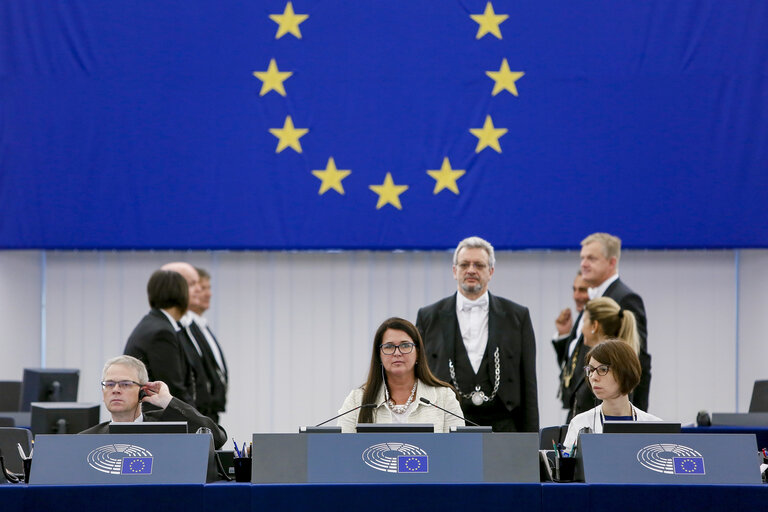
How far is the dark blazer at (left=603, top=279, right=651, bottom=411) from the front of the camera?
469 cm

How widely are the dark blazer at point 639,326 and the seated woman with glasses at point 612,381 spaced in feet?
3.61

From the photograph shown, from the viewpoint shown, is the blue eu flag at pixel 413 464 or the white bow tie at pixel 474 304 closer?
the blue eu flag at pixel 413 464

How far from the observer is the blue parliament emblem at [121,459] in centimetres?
279

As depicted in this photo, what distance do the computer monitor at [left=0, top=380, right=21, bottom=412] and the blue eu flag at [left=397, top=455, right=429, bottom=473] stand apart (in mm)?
3348

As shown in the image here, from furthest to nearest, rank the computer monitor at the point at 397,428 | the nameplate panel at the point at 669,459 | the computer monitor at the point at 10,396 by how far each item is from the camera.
→ the computer monitor at the point at 10,396 < the computer monitor at the point at 397,428 < the nameplate panel at the point at 669,459

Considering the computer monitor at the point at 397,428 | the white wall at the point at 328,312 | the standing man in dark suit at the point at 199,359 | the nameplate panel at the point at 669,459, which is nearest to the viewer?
the nameplate panel at the point at 669,459

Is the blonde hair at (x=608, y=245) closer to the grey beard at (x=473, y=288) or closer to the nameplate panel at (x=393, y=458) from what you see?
the grey beard at (x=473, y=288)

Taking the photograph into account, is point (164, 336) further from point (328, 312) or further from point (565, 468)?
point (565, 468)

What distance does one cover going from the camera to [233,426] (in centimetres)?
660

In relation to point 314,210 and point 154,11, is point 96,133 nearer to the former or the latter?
point 154,11

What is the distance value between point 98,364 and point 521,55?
11.1ft

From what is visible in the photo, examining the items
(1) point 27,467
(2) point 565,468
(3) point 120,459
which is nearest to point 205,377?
(1) point 27,467

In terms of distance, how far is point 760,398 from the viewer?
486 cm

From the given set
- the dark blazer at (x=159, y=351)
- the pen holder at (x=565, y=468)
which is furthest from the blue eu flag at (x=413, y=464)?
the dark blazer at (x=159, y=351)
